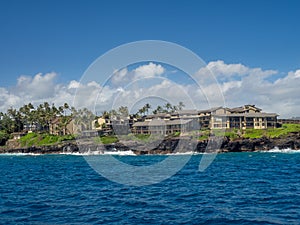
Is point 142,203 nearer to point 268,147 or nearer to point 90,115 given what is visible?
point 268,147

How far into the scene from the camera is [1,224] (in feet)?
75.7

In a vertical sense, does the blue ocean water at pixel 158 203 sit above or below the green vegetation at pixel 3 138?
below

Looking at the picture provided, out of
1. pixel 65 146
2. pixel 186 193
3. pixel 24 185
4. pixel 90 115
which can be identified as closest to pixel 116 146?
pixel 65 146

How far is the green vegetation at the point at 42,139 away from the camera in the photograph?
164962mm

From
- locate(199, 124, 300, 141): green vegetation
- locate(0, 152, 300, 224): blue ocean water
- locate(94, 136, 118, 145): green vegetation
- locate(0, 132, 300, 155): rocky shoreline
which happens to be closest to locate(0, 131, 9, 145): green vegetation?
locate(94, 136, 118, 145): green vegetation

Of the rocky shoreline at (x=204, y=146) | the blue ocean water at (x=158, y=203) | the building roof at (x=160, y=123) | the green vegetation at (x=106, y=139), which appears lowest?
the blue ocean water at (x=158, y=203)

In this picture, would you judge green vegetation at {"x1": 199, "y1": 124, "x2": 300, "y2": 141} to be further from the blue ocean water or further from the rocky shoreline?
the blue ocean water

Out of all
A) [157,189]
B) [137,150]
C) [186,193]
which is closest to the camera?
[186,193]

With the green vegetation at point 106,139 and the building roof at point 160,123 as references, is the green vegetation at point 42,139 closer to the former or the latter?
the green vegetation at point 106,139

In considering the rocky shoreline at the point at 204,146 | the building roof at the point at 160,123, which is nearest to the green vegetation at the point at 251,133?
the rocky shoreline at the point at 204,146

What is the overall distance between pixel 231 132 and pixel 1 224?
12740cm

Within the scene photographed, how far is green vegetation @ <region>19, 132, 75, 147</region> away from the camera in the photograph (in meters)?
165

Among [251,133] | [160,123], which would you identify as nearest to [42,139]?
[160,123]

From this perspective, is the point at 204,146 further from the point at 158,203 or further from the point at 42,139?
the point at 158,203
